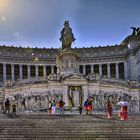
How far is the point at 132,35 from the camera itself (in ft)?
344

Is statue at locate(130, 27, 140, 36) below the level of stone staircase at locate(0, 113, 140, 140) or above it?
above

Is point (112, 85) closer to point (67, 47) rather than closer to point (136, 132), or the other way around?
point (67, 47)

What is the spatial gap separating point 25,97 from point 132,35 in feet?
→ 169

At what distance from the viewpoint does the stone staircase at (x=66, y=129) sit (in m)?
29.7

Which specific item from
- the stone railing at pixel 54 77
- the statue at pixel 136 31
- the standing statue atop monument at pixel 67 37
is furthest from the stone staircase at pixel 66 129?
the statue at pixel 136 31

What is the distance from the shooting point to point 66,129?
102ft

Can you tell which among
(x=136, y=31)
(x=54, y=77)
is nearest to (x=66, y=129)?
(x=54, y=77)

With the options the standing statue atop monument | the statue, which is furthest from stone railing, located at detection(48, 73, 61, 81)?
the statue

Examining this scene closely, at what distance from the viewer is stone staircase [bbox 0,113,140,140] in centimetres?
2973

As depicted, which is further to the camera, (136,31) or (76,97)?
(136,31)

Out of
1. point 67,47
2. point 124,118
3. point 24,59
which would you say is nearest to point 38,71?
point 24,59

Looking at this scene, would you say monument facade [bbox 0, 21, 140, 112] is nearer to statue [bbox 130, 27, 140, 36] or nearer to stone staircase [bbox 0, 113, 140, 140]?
stone staircase [bbox 0, 113, 140, 140]

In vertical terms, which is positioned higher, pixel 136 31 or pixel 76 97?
pixel 136 31

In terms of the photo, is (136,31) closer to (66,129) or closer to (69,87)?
(69,87)
